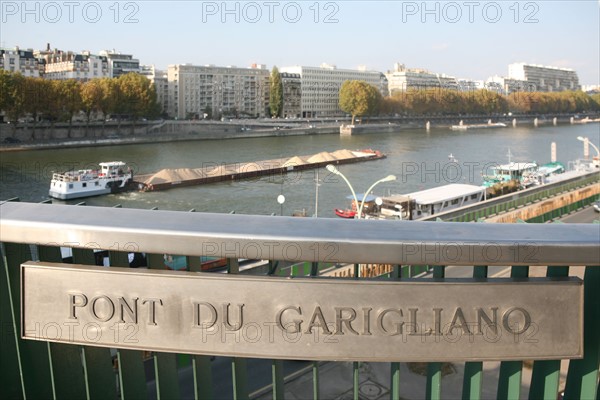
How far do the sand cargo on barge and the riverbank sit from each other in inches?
198

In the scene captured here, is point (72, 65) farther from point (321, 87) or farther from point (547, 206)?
point (547, 206)

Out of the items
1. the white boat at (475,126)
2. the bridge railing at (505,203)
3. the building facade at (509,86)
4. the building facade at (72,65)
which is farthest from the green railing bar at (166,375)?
the building facade at (509,86)

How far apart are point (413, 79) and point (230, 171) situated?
888 inches

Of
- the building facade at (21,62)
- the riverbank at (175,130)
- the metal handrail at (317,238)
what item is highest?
the building facade at (21,62)

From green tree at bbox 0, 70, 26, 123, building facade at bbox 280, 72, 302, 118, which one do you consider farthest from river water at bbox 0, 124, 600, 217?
building facade at bbox 280, 72, 302, 118

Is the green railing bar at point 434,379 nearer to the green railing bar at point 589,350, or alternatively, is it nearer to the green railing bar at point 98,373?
the green railing bar at point 589,350

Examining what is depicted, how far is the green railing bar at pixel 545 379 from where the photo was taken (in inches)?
21.1

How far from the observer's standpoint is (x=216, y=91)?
84.0 ft

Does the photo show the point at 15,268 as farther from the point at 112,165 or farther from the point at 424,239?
the point at 112,165

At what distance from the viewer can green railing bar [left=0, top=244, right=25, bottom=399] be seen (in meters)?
0.56

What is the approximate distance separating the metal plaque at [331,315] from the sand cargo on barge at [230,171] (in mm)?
9362

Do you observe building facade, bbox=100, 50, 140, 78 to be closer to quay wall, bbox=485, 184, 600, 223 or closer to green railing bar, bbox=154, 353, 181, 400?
quay wall, bbox=485, 184, 600, 223

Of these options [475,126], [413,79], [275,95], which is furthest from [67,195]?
[413,79]

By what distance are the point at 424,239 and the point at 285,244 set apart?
0.11m
